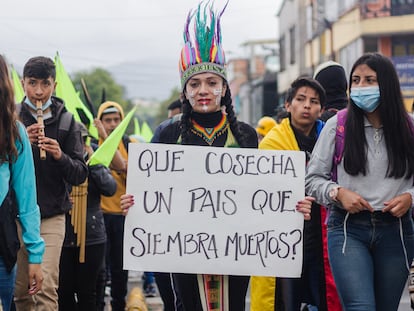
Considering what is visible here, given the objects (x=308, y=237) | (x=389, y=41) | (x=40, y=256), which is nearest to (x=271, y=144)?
(x=308, y=237)

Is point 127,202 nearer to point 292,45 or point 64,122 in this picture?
point 64,122

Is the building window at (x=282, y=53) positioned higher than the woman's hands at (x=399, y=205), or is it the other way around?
the building window at (x=282, y=53)

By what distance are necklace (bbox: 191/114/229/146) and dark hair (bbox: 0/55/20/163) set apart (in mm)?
1230

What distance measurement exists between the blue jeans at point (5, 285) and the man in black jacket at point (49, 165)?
1358 millimetres

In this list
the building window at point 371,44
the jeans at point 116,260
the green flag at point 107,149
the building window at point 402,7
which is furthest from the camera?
the building window at point 371,44

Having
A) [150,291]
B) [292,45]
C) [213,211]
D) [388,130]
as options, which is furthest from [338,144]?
[292,45]

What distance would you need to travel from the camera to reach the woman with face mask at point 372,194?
17.3ft

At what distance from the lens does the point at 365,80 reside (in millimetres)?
5477

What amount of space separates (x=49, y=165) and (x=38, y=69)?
2.20 feet

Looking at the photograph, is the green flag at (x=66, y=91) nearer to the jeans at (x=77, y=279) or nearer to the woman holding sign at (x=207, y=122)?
the jeans at (x=77, y=279)

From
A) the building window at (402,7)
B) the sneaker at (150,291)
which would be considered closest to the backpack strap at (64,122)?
the sneaker at (150,291)

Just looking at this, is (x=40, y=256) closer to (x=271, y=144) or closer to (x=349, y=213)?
(x=349, y=213)

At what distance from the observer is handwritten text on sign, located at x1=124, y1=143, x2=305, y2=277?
5.48 meters

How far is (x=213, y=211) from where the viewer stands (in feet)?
18.1
